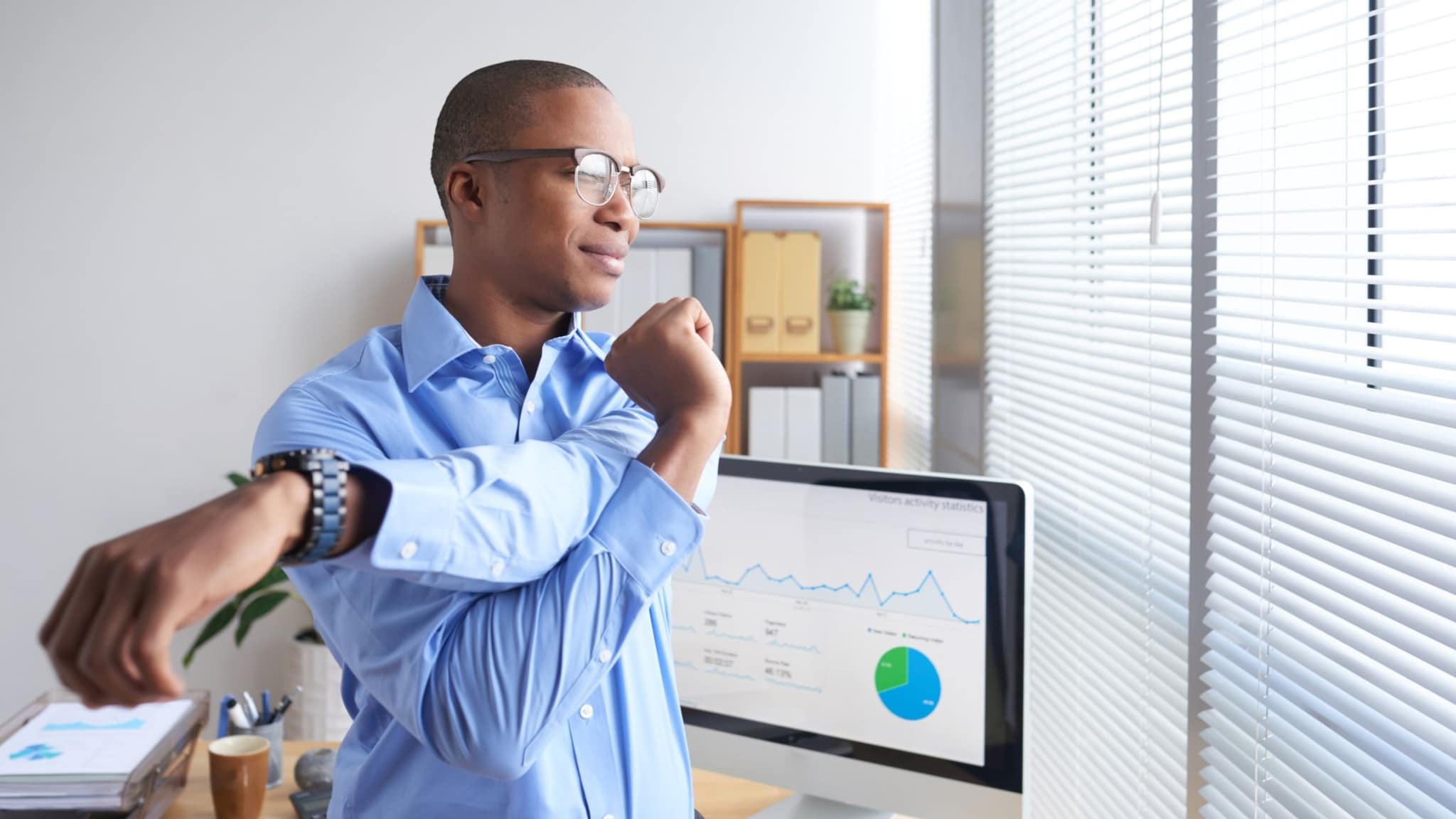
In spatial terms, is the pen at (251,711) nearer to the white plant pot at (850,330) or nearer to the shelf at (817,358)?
the shelf at (817,358)

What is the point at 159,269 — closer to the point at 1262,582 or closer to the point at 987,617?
the point at 987,617

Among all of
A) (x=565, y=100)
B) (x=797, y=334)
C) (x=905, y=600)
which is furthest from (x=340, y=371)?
(x=797, y=334)

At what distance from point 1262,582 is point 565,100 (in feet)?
3.06

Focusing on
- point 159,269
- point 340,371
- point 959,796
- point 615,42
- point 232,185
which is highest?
point 615,42

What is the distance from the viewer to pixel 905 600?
1.36 m

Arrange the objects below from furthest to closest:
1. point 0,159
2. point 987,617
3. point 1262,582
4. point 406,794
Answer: point 0,159 → point 987,617 → point 1262,582 → point 406,794

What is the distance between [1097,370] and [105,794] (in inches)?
60.9

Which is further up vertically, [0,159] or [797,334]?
[0,159]

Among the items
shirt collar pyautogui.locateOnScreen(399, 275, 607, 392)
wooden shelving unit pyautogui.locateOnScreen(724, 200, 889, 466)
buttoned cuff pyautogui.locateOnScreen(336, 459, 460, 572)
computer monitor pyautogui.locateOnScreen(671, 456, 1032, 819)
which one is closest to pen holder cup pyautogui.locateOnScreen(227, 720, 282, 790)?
computer monitor pyautogui.locateOnScreen(671, 456, 1032, 819)

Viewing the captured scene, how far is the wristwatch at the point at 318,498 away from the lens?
2.10 ft

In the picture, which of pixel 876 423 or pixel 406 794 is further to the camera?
pixel 876 423

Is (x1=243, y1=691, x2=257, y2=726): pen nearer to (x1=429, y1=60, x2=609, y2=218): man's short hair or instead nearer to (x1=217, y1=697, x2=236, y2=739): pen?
(x1=217, y1=697, x2=236, y2=739): pen

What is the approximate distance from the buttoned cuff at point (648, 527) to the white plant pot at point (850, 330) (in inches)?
95.6

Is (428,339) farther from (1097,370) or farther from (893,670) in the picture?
(1097,370)
